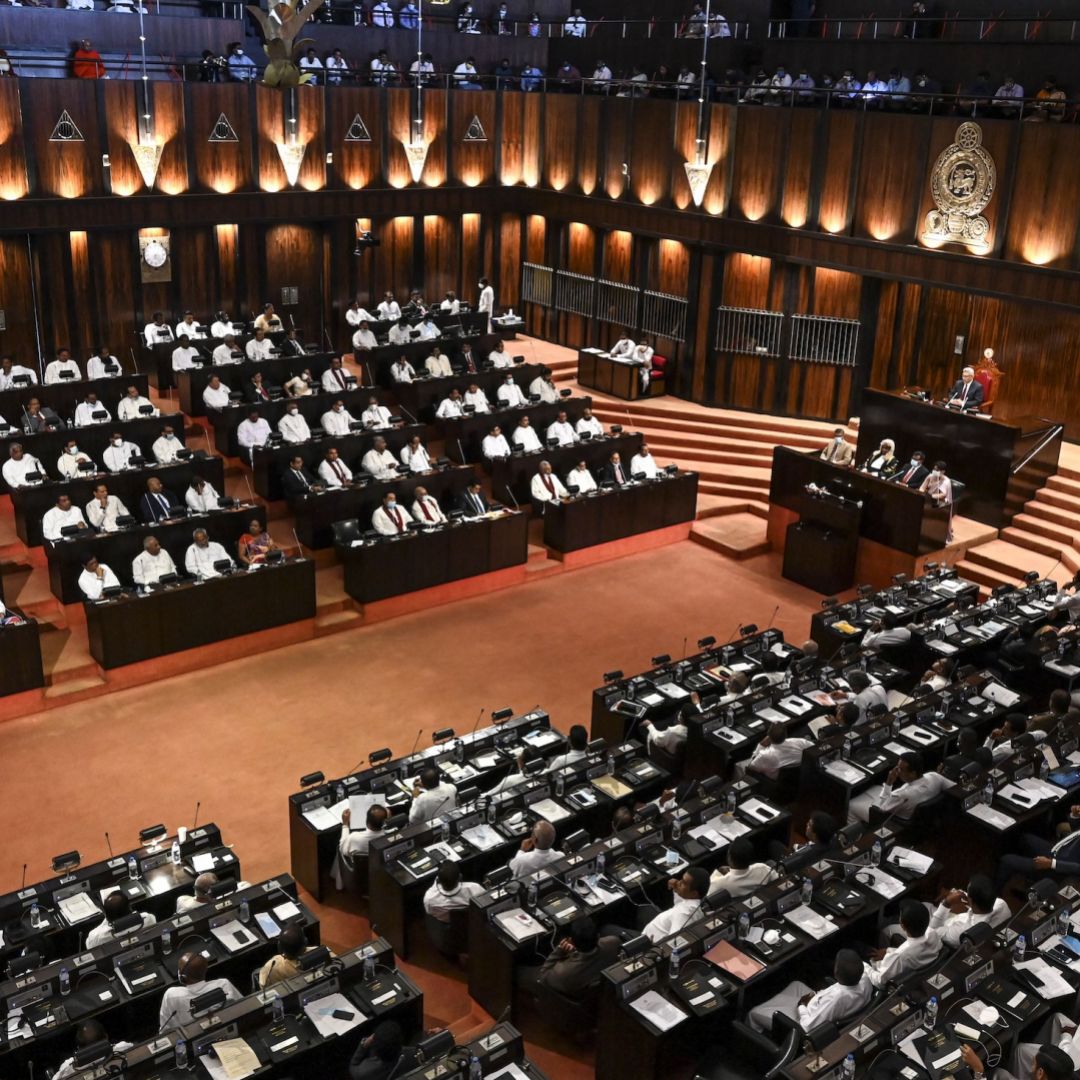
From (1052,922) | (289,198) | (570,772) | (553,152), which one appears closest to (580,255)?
(553,152)

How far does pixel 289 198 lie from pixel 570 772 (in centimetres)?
1450

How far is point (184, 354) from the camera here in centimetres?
1838

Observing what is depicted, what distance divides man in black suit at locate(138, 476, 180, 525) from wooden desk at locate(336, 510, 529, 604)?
1.98m

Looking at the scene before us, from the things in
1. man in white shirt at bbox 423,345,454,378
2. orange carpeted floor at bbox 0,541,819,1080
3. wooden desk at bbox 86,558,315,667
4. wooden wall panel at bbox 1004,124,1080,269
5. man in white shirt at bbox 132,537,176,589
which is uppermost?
wooden wall panel at bbox 1004,124,1080,269

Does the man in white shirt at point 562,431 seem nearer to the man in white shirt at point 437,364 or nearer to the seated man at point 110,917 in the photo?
the man in white shirt at point 437,364

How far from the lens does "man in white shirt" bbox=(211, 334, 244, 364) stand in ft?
59.8

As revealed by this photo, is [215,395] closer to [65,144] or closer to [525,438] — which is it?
[525,438]

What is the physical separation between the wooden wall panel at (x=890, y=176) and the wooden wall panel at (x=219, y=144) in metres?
10.0

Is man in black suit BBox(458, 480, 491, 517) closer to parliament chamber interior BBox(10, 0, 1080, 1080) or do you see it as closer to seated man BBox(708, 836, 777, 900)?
parliament chamber interior BBox(10, 0, 1080, 1080)

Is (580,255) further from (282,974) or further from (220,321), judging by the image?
(282,974)

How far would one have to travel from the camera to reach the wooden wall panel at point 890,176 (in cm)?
1791

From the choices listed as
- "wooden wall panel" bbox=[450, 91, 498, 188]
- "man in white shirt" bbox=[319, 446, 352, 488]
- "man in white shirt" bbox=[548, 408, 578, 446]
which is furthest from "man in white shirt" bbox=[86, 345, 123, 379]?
"wooden wall panel" bbox=[450, 91, 498, 188]

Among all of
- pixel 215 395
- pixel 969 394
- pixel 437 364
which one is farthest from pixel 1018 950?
pixel 437 364

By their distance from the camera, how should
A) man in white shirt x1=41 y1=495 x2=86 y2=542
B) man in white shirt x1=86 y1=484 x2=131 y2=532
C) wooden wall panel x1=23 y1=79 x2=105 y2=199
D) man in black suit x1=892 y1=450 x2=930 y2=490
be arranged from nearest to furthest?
man in white shirt x1=41 y1=495 x2=86 y2=542, man in white shirt x1=86 y1=484 x2=131 y2=532, man in black suit x1=892 y1=450 x2=930 y2=490, wooden wall panel x1=23 y1=79 x2=105 y2=199
